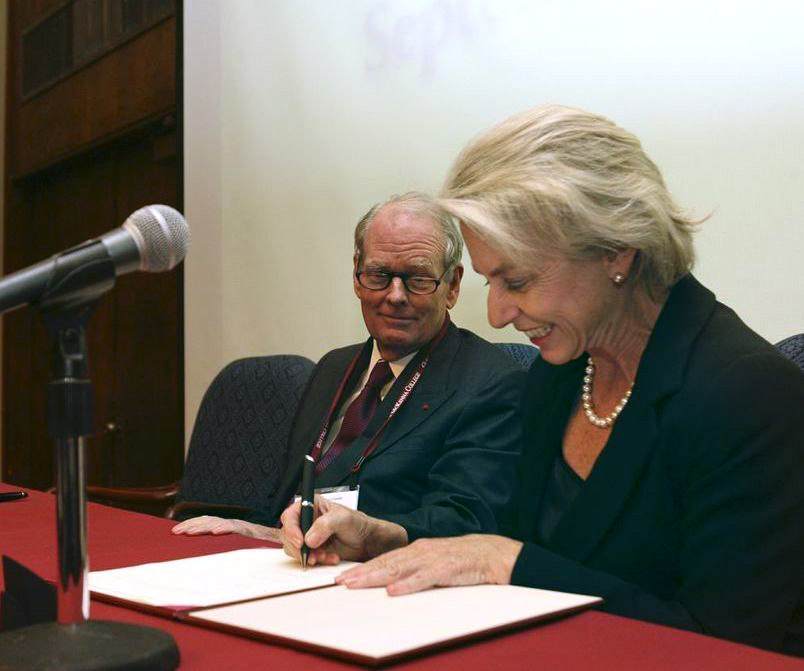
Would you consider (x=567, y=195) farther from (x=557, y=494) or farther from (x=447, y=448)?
(x=447, y=448)

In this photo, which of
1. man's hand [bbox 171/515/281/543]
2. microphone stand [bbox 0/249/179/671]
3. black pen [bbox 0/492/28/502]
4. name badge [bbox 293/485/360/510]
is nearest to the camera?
microphone stand [bbox 0/249/179/671]

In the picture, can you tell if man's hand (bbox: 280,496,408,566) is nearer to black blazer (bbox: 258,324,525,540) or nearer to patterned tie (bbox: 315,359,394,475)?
black blazer (bbox: 258,324,525,540)

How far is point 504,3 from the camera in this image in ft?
9.62

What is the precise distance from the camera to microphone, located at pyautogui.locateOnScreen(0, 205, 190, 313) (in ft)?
3.09

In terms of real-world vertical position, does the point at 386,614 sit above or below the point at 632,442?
below

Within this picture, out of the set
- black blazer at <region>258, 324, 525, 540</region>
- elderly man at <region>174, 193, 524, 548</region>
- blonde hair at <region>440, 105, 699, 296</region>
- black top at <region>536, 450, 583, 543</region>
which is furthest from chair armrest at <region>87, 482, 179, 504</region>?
blonde hair at <region>440, 105, 699, 296</region>

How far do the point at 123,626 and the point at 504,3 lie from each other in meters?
2.35

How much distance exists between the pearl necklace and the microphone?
3.03ft

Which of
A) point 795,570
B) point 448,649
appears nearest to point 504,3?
point 795,570

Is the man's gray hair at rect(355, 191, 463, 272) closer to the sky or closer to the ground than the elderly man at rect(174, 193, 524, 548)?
closer to the sky

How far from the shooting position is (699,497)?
1.46m

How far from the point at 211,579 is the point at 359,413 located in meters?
1.24

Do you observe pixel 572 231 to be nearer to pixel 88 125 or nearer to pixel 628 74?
pixel 628 74

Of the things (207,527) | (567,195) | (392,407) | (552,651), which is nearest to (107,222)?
(392,407)
